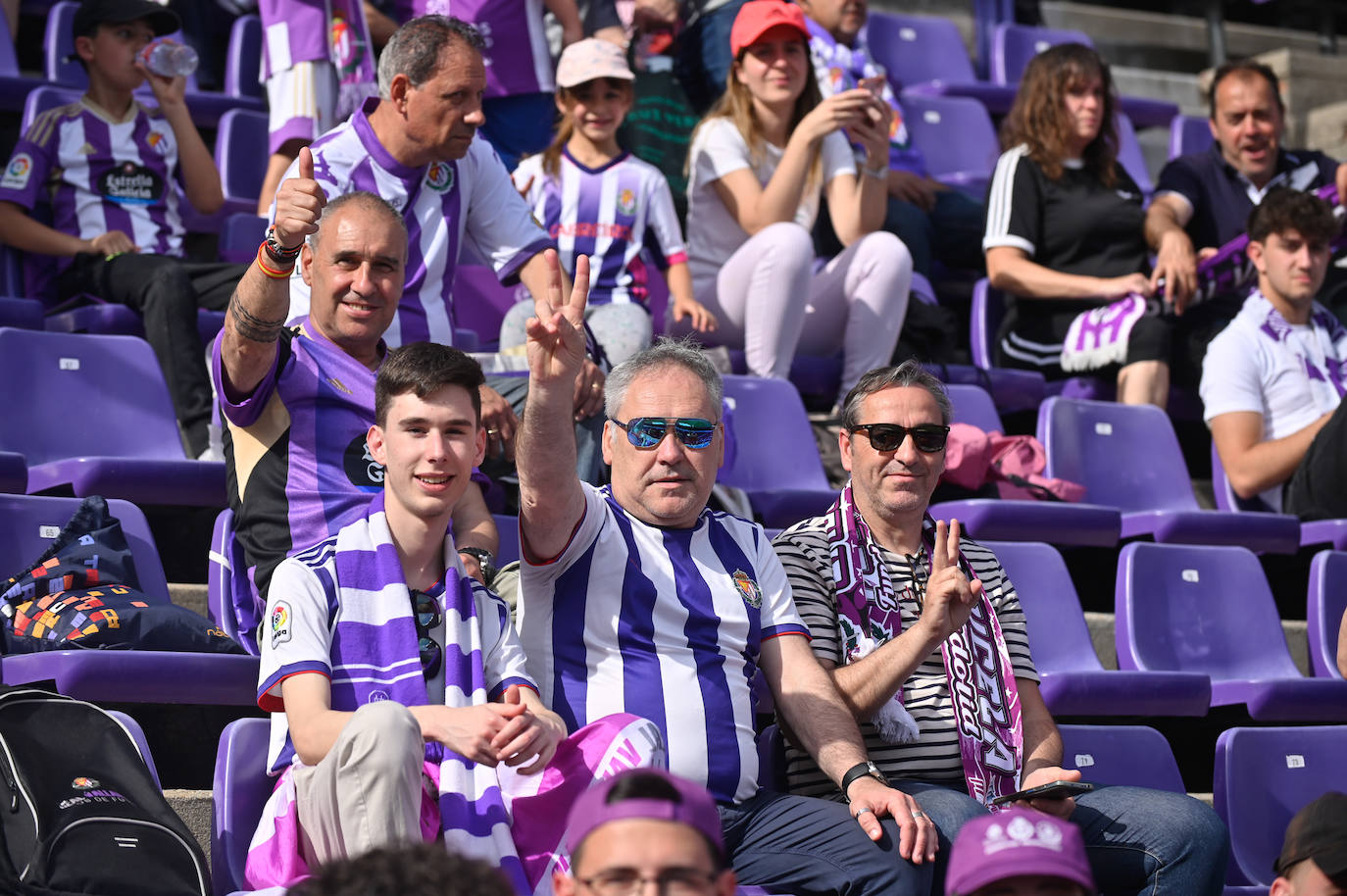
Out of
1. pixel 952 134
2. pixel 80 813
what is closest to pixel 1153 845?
pixel 80 813

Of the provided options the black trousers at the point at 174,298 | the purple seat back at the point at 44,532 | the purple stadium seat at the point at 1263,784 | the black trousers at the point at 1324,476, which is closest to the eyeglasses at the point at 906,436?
the purple stadium seat at the point at 1263,784

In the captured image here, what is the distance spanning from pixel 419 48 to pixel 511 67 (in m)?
1.69

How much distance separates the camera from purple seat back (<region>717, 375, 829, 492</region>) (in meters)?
4.32

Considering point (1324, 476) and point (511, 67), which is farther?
point (511, 67)

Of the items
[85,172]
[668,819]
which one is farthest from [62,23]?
[668,819]

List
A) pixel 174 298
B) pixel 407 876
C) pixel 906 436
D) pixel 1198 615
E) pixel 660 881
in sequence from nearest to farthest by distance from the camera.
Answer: pixel 407 876 → pixel 660 881 → pixel 906 436 → pixel 1198 615 → pixel 174 298

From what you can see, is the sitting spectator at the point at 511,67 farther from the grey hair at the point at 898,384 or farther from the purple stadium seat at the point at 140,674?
the purple stadium seat at the point at 140,674

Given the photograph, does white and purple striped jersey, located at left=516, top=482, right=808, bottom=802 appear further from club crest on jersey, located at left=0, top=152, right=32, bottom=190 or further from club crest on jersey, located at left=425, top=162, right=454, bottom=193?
club crest on jersey, located at left=0, top=152, right=32, bottom=190

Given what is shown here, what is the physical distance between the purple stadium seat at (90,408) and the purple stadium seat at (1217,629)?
81.8 inches

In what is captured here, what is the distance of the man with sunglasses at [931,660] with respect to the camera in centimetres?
281

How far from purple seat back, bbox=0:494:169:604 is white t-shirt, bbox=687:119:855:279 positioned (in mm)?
2197

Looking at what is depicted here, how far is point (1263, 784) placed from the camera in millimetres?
3463

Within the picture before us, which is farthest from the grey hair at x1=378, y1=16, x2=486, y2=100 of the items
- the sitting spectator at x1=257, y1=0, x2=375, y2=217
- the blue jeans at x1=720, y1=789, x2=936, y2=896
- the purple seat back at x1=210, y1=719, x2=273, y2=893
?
the blue jeans at x1=720, y1=789, x2=936, y2=896

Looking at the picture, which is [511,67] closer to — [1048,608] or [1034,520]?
[1034,520]
